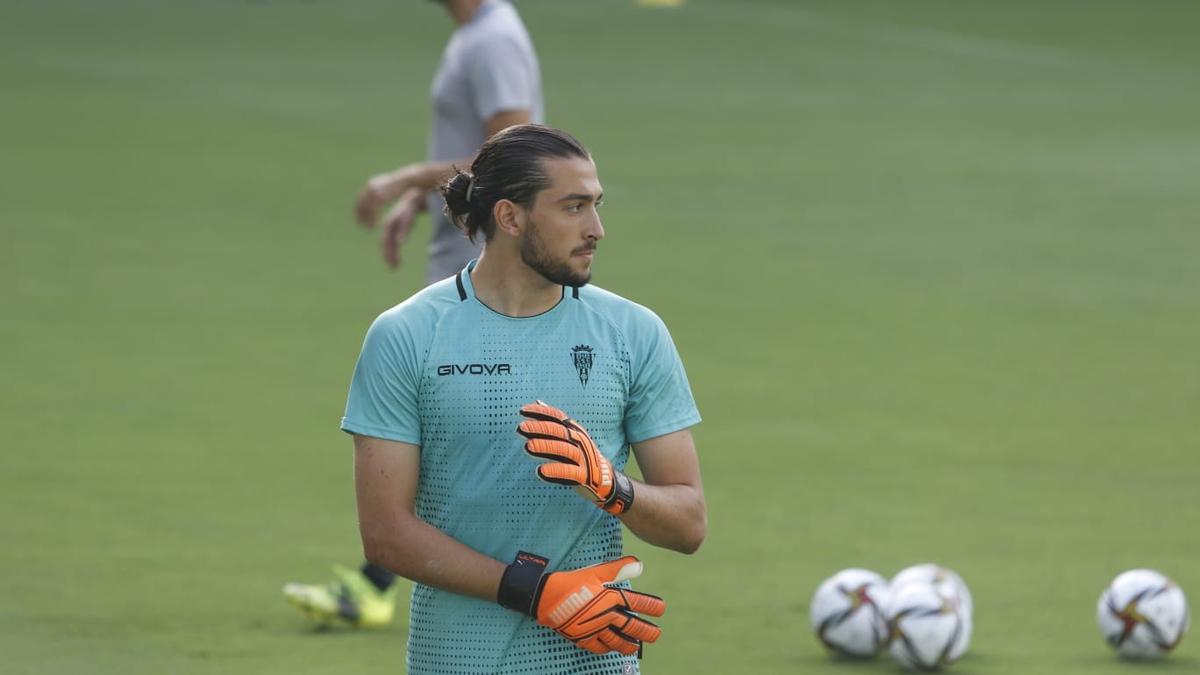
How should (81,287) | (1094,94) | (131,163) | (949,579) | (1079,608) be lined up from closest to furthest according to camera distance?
(949,579) < (1079,608) < (81,287) < (131,163) < (1094,94)

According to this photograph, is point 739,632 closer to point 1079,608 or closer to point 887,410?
point 1079,608

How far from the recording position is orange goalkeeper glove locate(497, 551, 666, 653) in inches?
195

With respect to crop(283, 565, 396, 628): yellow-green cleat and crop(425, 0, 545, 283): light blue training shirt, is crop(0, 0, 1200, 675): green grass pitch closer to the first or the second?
crop(283, 565, 396, 628): yellow-green cleat

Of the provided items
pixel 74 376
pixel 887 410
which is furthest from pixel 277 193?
pixel 887 410

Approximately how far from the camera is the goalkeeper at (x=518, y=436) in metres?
5.02

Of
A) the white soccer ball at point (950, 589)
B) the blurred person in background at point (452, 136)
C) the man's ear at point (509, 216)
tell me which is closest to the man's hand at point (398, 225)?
the blurred person in background at point (452, 136)

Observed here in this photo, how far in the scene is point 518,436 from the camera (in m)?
5.06

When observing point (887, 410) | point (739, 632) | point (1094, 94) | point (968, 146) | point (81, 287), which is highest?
point (1094, 94)

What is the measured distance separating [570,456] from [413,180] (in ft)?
12.9

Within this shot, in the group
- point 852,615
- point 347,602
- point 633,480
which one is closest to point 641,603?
point 633,480

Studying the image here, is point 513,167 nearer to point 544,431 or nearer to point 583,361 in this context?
point 583,361

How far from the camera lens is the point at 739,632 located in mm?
8781

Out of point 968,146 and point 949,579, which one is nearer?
point 949,579

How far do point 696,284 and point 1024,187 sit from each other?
6152 millimetres
